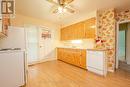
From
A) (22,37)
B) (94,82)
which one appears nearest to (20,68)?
(22,37)

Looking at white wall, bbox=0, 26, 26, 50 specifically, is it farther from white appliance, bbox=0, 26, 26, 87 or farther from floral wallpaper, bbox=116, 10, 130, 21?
floral wallpaper, bbox=116, 10, 130, 21

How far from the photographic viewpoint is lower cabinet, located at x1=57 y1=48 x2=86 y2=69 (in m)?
4.04

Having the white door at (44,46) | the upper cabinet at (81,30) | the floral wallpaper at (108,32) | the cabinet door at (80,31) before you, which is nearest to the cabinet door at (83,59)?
the floral wallpaper at (108,32)

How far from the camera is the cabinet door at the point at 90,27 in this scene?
12.9 feet

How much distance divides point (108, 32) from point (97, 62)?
1332mm

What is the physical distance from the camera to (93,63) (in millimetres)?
3557

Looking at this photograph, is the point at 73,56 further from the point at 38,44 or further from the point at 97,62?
the point at 38,44

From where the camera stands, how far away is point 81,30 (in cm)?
454

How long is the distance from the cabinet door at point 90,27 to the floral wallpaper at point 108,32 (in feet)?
0.96

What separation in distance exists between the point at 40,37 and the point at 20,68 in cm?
329

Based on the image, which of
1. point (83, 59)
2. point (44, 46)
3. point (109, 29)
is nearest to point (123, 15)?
point (109, 29)

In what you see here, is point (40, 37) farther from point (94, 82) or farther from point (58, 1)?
point (94, 82)

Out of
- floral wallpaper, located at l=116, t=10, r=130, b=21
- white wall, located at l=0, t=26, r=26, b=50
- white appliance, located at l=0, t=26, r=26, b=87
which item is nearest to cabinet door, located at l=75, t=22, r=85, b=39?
floral wallpaper, located at l=116, t=10, r=130, b=21

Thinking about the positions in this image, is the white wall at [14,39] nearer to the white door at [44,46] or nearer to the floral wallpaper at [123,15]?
the white door at [44,46]
